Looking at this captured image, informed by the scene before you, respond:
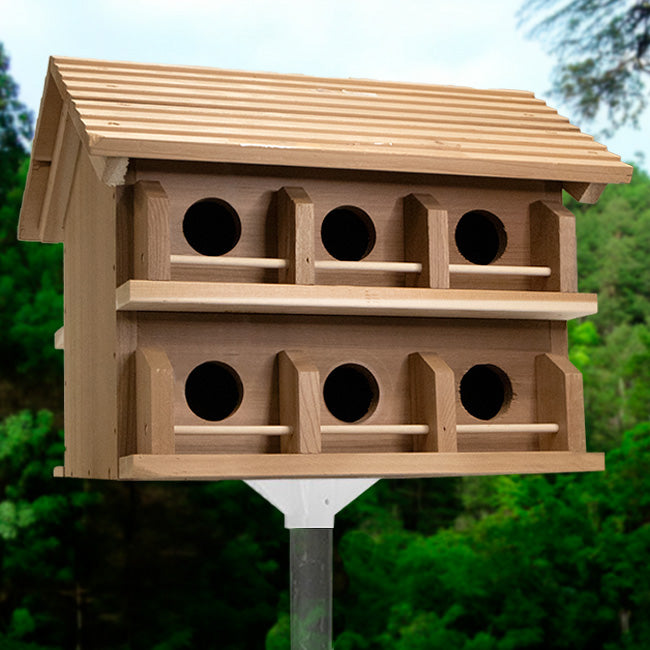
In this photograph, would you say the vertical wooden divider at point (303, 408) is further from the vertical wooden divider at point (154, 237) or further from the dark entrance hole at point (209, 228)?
the dark entrance hole at point (209, 228)

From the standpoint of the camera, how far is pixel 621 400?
11.0 meters

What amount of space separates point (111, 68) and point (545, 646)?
6624 millimetres

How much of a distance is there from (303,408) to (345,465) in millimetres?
166

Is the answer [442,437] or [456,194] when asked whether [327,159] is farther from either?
[442,437]

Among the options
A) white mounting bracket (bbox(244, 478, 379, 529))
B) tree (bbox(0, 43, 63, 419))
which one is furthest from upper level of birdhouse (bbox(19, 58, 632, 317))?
tree (bbox(0, 43, 63, 419))

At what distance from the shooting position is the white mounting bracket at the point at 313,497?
9.78 ft

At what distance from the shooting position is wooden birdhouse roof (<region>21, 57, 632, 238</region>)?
2.65 m

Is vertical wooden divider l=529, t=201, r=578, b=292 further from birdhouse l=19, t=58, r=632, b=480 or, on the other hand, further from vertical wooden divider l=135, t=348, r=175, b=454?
vertical wooden divider l=135, t=348, r=175, b=454

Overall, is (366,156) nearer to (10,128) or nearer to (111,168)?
(111,168)

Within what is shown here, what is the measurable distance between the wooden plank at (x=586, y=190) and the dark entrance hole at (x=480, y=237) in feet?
0.76

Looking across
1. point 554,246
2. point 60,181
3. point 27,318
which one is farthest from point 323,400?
point 27,318

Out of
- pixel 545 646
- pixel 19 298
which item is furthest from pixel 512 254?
pixel 19 298

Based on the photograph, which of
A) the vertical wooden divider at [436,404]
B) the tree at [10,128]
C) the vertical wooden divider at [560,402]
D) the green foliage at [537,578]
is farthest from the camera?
the tree at [10,128]

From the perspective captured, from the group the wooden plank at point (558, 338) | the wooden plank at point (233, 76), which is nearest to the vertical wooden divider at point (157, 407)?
the wooden plank at point (233, 76)
